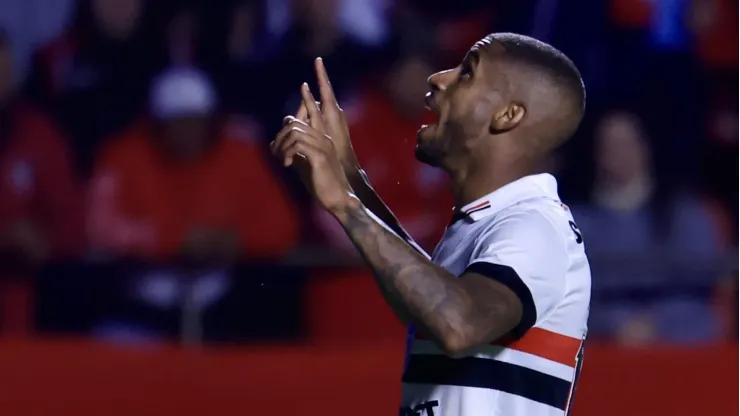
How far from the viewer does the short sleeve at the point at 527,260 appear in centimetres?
220

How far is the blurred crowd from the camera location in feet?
16.5

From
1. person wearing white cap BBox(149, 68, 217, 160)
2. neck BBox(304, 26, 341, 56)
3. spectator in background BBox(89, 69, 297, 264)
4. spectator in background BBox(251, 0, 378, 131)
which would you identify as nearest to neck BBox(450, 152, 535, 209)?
spectator in background BBox(89, 69, 297, 264)

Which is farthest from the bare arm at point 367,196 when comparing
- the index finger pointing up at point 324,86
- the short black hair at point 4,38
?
the short black hair at point 4,38

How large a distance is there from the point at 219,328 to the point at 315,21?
1.69 metres

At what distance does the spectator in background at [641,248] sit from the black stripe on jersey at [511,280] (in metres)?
2.65

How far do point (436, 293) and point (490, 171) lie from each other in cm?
53

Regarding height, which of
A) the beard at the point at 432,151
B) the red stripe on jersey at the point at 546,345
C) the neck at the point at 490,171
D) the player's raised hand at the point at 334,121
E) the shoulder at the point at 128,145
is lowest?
the red stripe on jersey at the point at 546,345

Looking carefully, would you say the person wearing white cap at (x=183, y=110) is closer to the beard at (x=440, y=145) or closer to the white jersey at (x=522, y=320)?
the beard at (x=440, y=145)

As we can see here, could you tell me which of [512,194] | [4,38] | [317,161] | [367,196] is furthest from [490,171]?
[4,38]

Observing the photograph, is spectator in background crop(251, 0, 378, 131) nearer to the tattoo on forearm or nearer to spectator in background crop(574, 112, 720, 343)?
spectator in background crop(574, 112, 720, 343)

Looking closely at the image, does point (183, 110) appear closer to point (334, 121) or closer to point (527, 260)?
point (334, 121)

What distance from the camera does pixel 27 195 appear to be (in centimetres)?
→ 539

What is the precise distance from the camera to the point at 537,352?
2.37m

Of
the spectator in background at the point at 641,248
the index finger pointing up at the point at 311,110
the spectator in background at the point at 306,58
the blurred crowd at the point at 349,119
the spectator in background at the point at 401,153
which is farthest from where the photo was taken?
the spectator in background at the point at 306,58
